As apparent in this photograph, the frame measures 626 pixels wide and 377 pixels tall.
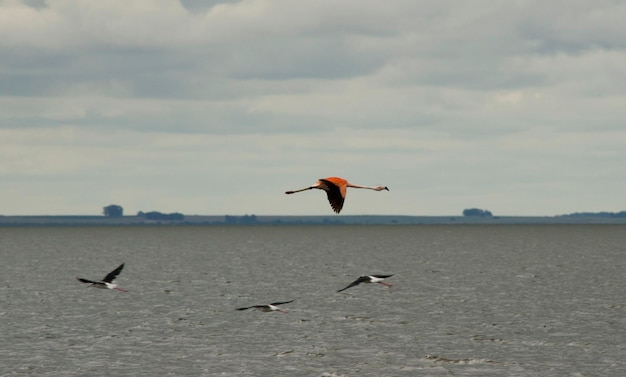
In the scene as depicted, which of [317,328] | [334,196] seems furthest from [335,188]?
[317,328]

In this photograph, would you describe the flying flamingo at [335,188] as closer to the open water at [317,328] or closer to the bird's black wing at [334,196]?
the bird's black wing at [334,196]

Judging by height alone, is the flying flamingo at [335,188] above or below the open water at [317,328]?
above

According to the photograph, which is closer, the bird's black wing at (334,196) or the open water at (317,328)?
the bird's black wing at (334,196)

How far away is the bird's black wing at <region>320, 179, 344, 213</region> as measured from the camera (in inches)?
876

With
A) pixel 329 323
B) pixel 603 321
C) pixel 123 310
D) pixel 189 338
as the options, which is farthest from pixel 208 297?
pixel 603 321

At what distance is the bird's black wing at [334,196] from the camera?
22.3m

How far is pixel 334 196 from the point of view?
22766mm

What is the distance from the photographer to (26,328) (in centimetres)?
5472

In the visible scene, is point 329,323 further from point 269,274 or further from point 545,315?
point 269,274

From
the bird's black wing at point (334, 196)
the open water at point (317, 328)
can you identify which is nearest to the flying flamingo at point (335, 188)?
the bird's black wing at point (334, 196)

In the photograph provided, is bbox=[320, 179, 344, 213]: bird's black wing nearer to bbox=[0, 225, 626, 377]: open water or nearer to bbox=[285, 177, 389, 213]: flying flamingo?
bbox=[285, 177, 389, 213]: flying flamingo

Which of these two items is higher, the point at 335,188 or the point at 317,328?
the point at 335,188

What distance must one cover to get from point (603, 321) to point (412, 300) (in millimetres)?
19015

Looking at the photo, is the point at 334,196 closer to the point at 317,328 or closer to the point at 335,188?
the point at 335,188
